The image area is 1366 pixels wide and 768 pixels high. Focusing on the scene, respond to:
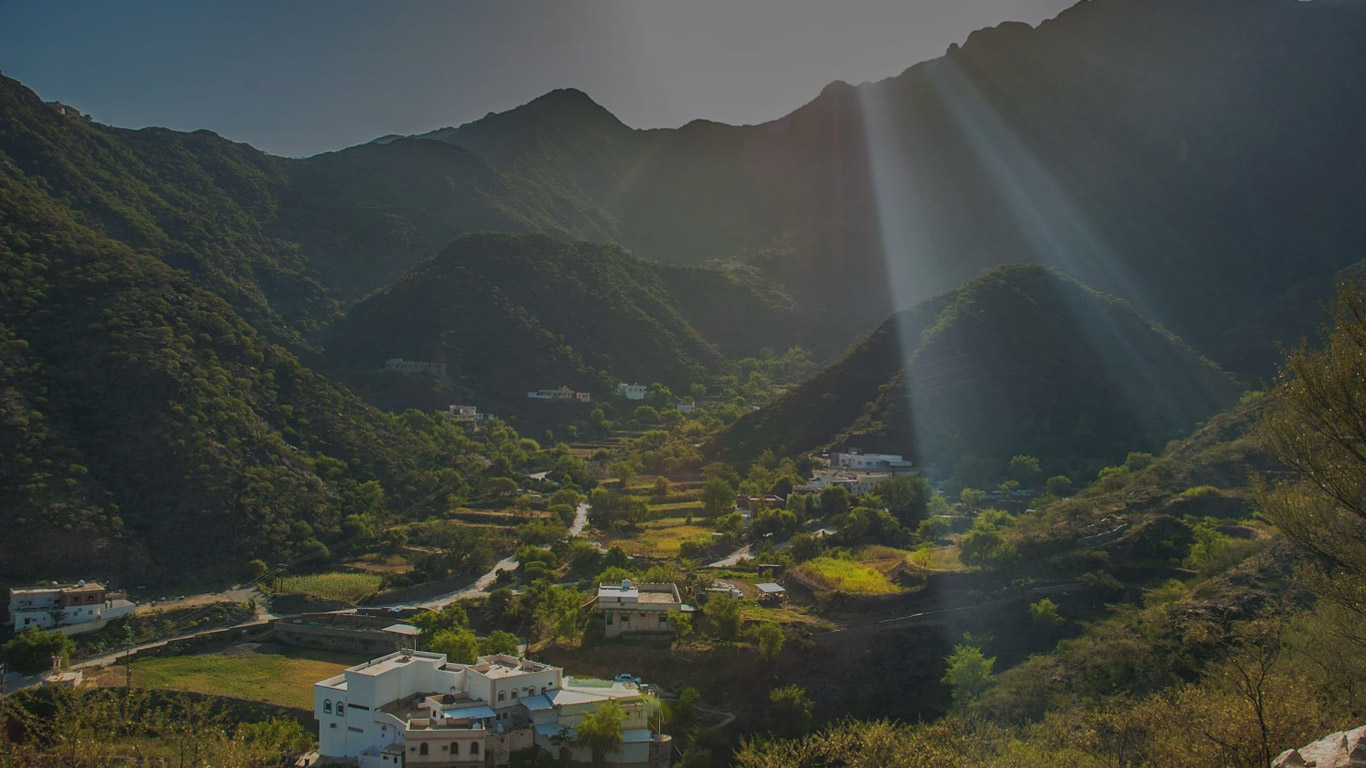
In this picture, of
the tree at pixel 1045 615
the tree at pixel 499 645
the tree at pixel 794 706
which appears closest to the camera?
the tree at pixel 794 706

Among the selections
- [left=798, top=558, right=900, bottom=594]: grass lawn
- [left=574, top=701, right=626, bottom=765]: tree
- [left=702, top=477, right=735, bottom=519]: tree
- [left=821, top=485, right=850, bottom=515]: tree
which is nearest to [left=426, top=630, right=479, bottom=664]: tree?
[left=574, top=701, right=626, bottom=765]: tree

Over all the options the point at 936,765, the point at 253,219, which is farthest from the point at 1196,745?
the point at 253,219

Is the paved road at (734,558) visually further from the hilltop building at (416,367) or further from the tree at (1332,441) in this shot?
the hilltop building at (416,367)

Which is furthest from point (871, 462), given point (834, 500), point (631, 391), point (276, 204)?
point (276, 204)

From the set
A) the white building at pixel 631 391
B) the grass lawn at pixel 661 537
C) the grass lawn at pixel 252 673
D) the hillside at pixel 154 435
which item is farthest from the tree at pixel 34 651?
the white building at pixel 631 391

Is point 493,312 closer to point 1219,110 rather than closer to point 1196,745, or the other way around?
point 1196,745

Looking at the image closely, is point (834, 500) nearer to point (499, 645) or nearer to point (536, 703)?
point (499, 645)

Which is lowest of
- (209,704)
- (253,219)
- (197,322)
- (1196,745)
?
(209,704)
